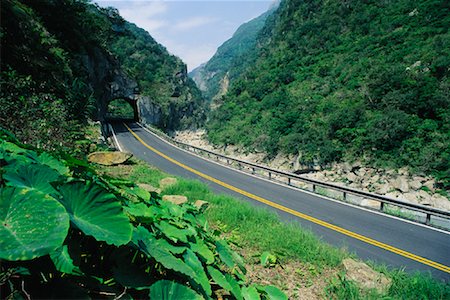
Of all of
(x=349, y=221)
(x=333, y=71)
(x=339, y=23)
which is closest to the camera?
(x=349, y=221)

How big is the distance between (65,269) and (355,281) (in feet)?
15.9

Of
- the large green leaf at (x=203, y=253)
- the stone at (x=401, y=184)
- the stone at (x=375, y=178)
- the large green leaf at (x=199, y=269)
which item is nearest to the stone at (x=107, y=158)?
the large green leaf at (x=203, y=253)

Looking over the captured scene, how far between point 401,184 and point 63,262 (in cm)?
1883

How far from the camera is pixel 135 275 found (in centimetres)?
170

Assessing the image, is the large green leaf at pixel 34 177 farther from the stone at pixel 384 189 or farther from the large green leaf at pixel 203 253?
the stone at pixel 384 189

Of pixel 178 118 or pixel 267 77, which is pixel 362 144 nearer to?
pixel 267 77

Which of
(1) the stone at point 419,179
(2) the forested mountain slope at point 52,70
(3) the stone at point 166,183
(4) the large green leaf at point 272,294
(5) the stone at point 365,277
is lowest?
(1) the stone at point 419,179

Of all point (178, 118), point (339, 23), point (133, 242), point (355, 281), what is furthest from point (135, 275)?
point (178, 118)

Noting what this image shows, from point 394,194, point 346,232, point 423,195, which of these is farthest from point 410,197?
point 346,232

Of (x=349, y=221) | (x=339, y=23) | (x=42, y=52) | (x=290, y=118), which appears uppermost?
(x=339, y=23)

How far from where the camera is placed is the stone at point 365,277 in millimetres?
4641

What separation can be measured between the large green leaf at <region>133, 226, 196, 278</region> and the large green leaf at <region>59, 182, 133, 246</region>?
0.33 m

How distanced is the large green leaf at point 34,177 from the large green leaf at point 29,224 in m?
0.33

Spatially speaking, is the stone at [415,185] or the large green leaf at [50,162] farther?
the stone at [415,185]
